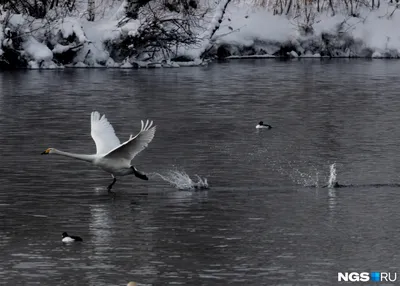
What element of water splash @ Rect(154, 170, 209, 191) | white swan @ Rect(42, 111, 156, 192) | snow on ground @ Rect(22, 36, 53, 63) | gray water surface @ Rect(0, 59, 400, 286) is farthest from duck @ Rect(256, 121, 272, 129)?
snow on ground @ Rect(22, 36, 53, 63)

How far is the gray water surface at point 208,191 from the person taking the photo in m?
14.8

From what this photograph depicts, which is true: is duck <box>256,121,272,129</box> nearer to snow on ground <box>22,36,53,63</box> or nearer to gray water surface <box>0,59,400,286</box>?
gray water surface <box>0,59,400,286</box>

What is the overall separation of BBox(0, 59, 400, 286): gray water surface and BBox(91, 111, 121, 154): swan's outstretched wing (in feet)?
2.32

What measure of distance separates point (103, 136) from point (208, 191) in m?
2.27

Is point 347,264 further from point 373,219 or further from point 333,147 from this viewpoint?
point 333,147

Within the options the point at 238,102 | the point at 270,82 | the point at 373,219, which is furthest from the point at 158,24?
the point at 373,219

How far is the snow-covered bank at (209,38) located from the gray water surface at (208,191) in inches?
401

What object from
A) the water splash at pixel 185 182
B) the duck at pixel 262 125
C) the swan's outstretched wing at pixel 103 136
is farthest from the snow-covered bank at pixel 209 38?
the water splash at pixel 185 182

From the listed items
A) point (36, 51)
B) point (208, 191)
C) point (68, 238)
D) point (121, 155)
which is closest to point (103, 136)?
point (121, 155)

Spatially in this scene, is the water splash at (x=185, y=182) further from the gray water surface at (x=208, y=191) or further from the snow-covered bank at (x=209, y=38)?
the snow-covered bank at (x=209, y=38)

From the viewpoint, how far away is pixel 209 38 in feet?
168

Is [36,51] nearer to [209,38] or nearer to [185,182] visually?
[209,38]

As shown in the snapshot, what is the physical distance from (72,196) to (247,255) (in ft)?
17.3

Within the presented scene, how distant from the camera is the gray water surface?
1478cm
